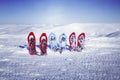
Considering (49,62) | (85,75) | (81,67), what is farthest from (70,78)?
(49,62)

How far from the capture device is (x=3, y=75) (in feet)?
34.3

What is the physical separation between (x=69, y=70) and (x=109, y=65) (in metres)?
3.55

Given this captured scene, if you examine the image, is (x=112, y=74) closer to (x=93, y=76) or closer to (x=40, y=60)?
(x=93, y=76)

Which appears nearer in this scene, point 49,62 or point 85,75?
point 85,75

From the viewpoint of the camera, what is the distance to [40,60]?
563 inches

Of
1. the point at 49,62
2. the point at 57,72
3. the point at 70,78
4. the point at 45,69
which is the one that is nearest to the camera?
the point at 70,78

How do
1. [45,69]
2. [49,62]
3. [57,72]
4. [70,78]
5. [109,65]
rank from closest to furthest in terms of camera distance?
[70,78] → [57,72] → [45,69] → [109,65] → [49,62]

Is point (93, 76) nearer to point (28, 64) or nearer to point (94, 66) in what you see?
point (94, 66)

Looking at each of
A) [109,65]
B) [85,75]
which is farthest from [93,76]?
[109,65]

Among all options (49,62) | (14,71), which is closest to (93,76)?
(49,62)

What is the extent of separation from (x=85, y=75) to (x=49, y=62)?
427 centimetres

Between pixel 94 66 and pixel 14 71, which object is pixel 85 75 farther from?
pixel 14 71

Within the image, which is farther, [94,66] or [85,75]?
[94,66]

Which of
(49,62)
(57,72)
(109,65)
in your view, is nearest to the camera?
(57,72)
